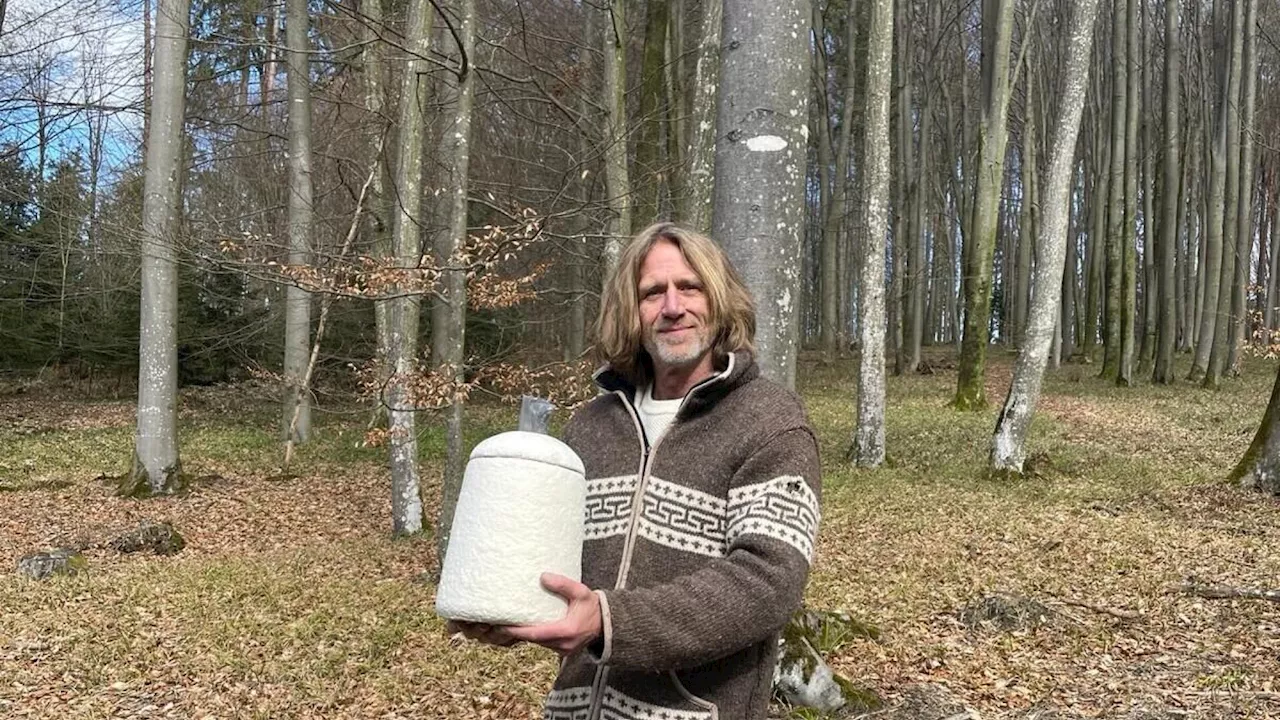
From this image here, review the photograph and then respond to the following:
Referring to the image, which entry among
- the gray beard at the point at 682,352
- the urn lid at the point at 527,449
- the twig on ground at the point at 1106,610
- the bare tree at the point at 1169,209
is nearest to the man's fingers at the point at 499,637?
the urn lid at the point at 527,449

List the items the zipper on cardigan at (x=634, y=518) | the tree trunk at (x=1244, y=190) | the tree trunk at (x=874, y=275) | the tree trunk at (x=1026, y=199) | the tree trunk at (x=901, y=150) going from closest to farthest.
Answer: the zipper on cardigan at (x=634, y=518) < the tree trunk at (x=874, y=275) < the tree trunk at (x=1244, y=190) < the tree trunk at (x=1026, y=199) < the tree trunk at (x=901, y=150)

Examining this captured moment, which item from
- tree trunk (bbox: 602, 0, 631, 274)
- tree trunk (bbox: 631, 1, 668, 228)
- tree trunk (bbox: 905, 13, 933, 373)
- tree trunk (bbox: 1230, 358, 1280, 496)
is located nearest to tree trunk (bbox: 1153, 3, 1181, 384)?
tree trunk (bbox: 905, 13, 933, 373)

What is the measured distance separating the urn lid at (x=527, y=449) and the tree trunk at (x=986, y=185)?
1344 centimetres

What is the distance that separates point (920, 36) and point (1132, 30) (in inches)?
338

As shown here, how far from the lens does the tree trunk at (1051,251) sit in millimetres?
9609

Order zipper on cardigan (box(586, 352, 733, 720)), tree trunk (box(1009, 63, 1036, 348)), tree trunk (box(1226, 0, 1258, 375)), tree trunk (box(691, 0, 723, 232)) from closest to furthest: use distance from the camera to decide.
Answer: zipper on cardigan (box(586, 352, 733, 720)), tree trunk (box(691, 0, 723, 232)), tree trunk (box(1226, 0, 1258, 375)), tree trunk (box(1009, 63, 1036, 348))

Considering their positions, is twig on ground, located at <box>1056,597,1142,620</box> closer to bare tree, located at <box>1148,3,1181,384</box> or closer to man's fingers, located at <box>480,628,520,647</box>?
man's fingers, located at <box>480,628,520,647</box>

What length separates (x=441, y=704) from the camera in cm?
476

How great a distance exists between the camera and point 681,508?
5.27ft

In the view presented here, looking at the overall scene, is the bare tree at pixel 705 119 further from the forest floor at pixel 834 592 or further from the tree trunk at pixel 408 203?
the forest floor at pixel 834 592

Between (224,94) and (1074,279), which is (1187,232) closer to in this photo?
(1074,279)

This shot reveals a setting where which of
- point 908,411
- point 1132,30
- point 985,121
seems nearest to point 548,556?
point 985,121

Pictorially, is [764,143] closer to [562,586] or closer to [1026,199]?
[562,586]

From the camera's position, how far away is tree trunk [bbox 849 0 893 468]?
11531mm
